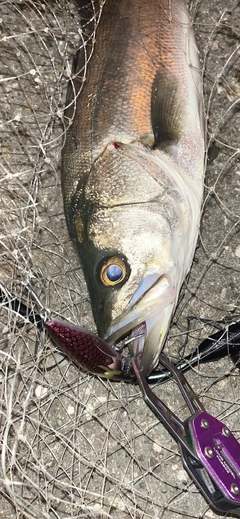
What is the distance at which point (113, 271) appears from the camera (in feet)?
6.89

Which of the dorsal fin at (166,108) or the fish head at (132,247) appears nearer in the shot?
the fish head at (132,247)

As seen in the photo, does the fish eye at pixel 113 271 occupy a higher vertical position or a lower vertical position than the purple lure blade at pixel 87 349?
higher

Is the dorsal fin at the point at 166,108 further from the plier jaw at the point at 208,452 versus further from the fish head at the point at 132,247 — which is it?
the plier jaw at the point at 208,452

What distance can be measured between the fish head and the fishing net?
0.74 feet

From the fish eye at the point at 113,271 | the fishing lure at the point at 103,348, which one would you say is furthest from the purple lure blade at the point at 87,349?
the fish eye at the point at 113,271

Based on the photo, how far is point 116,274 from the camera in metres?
2.09

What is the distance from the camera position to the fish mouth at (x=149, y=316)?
6.73 ft

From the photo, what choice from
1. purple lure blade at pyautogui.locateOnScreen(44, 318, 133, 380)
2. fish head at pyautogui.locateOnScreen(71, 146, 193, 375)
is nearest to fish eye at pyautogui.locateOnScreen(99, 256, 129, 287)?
fish head at pyautogui.locateOnScreen(71, 146, 193, 375)

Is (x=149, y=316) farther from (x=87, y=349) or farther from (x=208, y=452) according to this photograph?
(x=208, y=452)

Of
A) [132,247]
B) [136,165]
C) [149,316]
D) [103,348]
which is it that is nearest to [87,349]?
[103,348]

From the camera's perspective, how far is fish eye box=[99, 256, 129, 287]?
2086 mm

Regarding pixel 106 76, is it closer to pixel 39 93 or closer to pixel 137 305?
pixel 39 93

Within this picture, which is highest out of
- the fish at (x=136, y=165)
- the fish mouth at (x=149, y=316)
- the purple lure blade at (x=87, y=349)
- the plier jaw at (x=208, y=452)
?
the fish at (x=136, y=165)

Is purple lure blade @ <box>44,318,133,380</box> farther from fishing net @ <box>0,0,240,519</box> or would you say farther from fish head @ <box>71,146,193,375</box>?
fishing net @ <box>0,0,240,519</box>
